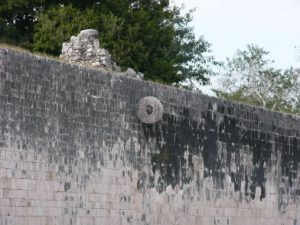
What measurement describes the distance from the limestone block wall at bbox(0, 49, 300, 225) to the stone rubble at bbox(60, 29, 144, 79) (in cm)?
159

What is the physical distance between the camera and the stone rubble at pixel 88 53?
64.4 feet

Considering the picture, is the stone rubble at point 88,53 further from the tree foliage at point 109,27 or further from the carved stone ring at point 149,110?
the tree foliage at point 109,27

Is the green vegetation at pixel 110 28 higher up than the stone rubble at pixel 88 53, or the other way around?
the green vegetation at pixel 110 28

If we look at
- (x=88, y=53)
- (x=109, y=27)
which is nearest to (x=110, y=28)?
(x=109, y=27)

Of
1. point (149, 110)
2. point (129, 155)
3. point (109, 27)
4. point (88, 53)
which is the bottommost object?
point (129, 155)

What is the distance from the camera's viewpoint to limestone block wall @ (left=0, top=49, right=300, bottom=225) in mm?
15711

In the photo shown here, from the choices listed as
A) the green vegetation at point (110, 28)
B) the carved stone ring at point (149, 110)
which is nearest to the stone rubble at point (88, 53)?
the carved stone ring at point (149, 110)

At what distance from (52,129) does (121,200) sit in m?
2.09

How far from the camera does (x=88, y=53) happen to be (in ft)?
65.0

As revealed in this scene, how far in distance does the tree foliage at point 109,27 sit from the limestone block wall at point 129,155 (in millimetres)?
8549

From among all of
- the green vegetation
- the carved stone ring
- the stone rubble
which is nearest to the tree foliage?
the green vegetation

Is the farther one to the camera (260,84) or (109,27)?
(260,84)

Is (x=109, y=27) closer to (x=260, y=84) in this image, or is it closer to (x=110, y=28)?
(x=110, y=28)

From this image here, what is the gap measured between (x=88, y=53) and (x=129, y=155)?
2.92 m
